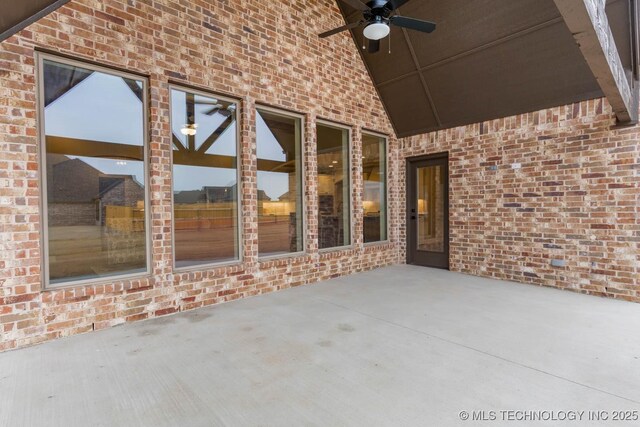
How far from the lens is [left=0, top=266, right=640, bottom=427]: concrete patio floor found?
1944 mm

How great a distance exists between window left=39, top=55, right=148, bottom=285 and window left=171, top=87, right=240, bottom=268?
0.39 meters

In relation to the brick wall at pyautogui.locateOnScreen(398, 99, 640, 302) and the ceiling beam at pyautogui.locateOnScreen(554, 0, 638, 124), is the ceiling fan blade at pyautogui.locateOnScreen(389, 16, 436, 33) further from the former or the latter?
the brick wall at pyautogui.locateOnScreen(398, 99, 640, 302)

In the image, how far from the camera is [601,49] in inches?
107

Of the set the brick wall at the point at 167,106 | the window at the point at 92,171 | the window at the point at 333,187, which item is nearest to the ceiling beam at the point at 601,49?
the brick wall at the point at 167,106

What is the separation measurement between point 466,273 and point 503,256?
2.35 ft

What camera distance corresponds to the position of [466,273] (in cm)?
580

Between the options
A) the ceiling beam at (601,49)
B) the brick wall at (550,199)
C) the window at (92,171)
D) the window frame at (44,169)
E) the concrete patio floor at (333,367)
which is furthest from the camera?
the brick wall at (550,199)

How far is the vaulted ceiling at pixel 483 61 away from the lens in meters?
4.25

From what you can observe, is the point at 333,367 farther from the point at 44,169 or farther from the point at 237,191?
the point at 44,169


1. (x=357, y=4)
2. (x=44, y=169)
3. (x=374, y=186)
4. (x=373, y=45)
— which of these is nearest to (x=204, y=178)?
(x=44, y=169)

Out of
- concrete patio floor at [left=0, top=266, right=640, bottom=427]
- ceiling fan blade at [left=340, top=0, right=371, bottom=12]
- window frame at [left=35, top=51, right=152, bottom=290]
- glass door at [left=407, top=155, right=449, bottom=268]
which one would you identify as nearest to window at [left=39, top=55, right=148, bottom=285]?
window frame at [left=35, top=51, right=152, bottom=290]

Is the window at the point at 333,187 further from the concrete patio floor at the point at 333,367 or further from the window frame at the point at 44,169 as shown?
the window frame at the point at 44,169

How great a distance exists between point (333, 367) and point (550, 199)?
4372 mm

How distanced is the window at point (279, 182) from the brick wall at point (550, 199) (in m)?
2.92
